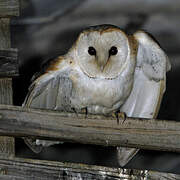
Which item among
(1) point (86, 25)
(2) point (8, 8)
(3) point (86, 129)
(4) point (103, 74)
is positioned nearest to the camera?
(3) point (86, 129)

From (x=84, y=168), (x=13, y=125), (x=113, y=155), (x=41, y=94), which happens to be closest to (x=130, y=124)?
(x=84, y=168)

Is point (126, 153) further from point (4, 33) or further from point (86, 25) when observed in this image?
point (86, 25)

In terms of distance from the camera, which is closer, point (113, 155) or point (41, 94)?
point (41, 94)

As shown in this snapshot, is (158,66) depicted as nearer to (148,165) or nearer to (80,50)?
(80,50)

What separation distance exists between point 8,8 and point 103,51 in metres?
0.45

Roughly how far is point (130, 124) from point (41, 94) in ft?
2.28

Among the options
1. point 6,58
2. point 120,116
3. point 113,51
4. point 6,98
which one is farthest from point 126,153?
point 6,58

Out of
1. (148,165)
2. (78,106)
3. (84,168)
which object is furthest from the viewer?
(148,165)

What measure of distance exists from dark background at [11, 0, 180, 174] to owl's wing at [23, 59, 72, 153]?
753mm

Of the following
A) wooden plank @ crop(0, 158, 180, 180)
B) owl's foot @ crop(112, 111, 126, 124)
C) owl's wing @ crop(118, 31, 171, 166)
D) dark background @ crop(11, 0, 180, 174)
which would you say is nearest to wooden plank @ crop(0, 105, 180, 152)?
owl's foot @ crop(112, 111, 126, 124)

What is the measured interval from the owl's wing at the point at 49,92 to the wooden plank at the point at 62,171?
13.1 inches

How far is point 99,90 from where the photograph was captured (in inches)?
75.2

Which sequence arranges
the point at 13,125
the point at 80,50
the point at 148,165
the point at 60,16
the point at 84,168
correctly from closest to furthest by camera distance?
the point at 13,125 → the point at 84,168 → the point at 80,50 → the point at 60,16 → the point at 148,165

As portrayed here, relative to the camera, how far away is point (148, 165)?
10.1 feet
